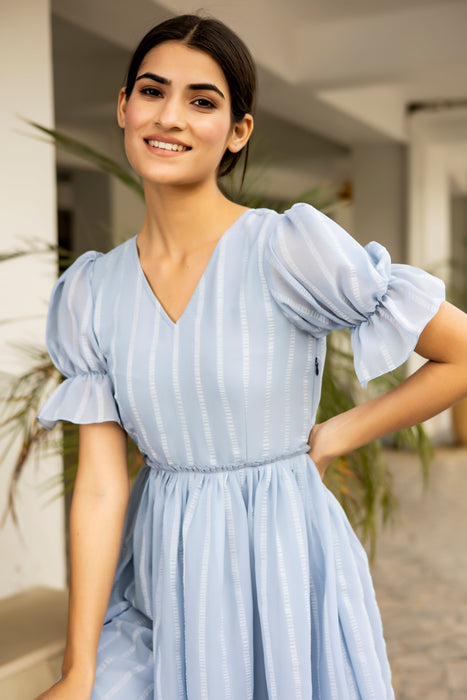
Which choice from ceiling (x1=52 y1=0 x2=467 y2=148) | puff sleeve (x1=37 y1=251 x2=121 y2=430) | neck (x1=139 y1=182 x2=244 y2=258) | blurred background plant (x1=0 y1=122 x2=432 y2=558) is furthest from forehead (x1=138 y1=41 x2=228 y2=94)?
ceiling (x1=52 y1=0 x2=467 y2=148)

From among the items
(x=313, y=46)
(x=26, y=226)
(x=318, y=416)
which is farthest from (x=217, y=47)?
(x=313, y=46)

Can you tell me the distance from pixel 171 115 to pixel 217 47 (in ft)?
0.39

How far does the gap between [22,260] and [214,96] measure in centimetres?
166

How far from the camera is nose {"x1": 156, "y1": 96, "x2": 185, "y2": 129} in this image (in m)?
1.08

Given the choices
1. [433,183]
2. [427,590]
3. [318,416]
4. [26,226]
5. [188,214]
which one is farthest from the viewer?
[433,183]

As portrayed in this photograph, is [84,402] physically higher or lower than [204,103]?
lower

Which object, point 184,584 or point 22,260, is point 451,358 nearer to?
point 184,584

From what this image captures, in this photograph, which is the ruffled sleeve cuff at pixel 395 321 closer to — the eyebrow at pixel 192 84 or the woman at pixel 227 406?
the woman at pixel 227 406

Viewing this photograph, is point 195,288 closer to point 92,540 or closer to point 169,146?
point 169,146

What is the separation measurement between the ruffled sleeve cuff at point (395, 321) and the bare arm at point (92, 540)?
1.25 ft

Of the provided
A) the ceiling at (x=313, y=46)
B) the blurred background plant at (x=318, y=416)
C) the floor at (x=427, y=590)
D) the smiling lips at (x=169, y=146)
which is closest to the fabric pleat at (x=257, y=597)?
the smiling lips at (x=169, y=146)

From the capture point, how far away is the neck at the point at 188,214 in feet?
3.76

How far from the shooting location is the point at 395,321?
105 cm

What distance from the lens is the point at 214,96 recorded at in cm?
112
